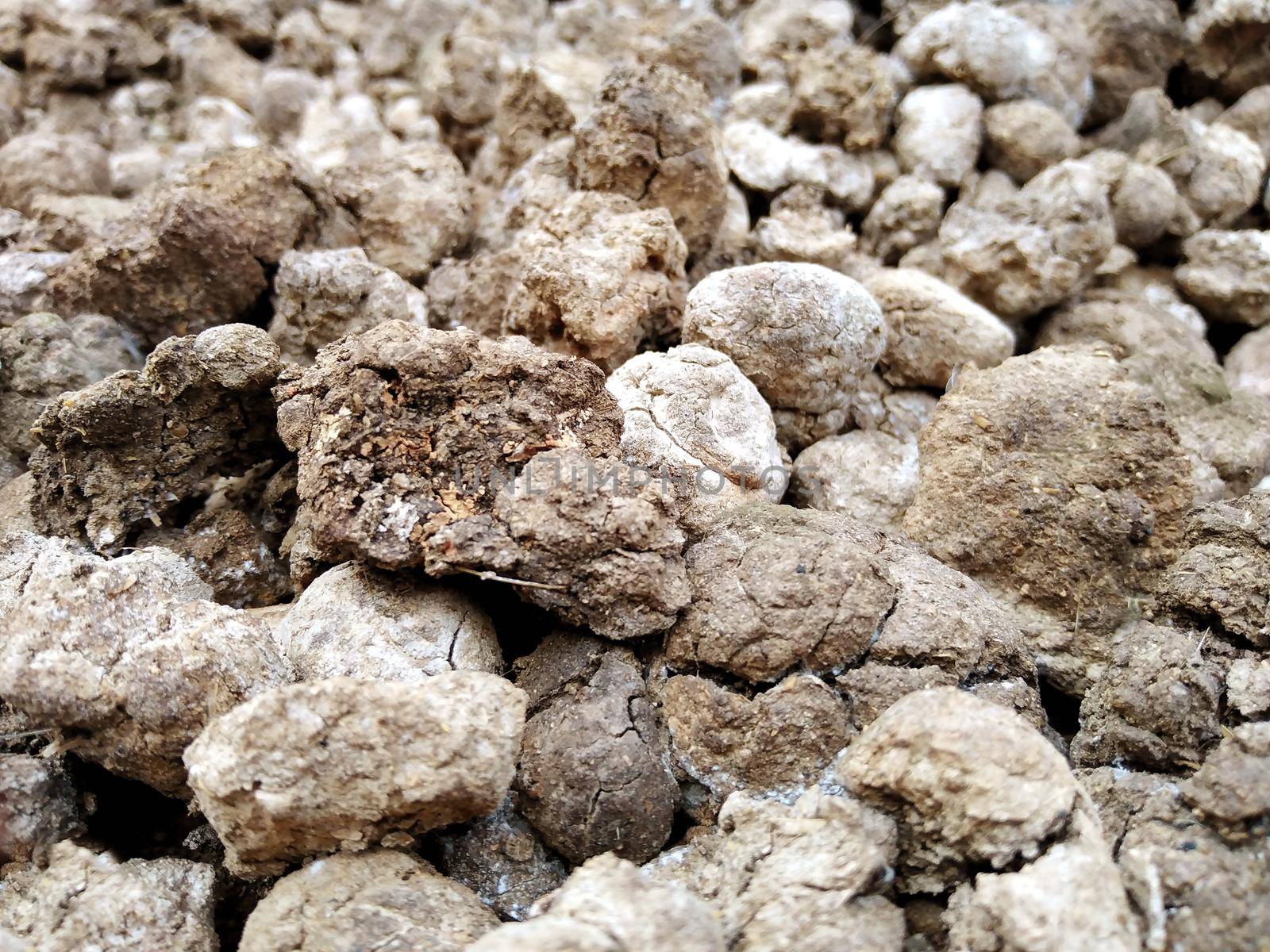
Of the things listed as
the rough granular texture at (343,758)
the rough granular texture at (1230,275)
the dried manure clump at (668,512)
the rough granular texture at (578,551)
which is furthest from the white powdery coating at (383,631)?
the rough granular texture at (1230,275)

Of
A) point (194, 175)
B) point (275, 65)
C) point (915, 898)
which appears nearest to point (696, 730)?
point (915, 898)

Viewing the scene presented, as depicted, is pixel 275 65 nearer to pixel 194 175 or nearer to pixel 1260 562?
pixel 194 175

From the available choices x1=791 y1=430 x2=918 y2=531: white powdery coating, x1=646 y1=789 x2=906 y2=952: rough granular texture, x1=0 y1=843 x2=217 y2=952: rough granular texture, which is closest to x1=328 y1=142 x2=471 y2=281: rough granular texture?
x1=791 y1=430 x2=918 y2=531: white powdery coating

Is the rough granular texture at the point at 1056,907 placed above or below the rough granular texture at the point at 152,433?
above

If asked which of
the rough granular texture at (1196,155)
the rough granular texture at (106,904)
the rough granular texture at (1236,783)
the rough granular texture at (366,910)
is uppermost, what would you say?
the rough granular texture at (1196,155)

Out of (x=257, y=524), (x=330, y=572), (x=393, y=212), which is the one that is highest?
(x=393, y=212)

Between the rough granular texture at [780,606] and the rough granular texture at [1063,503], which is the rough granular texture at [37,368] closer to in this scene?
the rough granular texture at [780,606]

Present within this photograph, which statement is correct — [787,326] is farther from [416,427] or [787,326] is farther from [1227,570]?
[1227,570]

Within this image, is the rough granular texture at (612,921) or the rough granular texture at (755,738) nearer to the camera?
the rough granular texture at (612,921)
